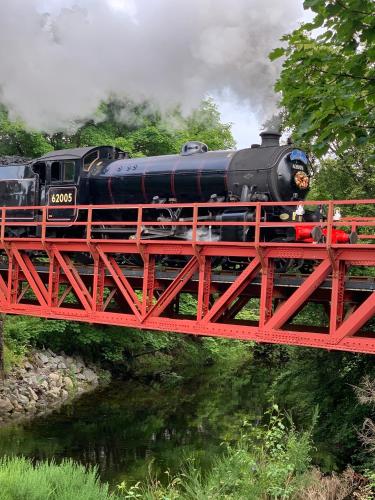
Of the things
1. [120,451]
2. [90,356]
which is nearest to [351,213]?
[120,451]

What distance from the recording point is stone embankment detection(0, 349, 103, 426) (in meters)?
18.1

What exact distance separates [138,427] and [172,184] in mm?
8103

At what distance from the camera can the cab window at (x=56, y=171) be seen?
15.8 metres

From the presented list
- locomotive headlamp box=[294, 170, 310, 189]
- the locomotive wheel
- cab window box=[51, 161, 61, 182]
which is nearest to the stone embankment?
cab window box=[51, 161, 61, 182]

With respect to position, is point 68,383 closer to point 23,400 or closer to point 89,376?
point 89,376

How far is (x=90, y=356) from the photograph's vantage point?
24.6 meters

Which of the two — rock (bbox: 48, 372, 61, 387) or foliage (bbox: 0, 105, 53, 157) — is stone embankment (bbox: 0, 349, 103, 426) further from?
foliage (bbox: 0, 105, 53, 157)

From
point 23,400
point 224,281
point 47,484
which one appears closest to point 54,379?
point 23,400

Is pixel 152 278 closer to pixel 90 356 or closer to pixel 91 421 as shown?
pixel 91 421

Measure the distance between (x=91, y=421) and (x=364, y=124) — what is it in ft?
48.1

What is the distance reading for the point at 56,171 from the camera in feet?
52.2

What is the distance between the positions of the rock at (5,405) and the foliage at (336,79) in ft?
48.8

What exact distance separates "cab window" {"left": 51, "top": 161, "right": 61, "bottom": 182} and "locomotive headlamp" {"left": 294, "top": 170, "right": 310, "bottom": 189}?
21.8 ft

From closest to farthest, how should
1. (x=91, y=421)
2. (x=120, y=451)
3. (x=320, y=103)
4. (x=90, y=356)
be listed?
1. (x=320, y=103)
2. (x=120, y=451)
3. (x=91, y=421)
4. (x=90, y=356)
